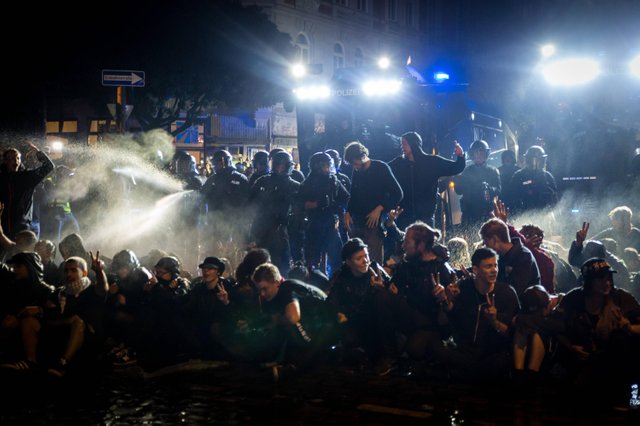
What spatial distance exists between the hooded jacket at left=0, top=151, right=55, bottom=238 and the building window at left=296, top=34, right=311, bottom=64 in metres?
29.8

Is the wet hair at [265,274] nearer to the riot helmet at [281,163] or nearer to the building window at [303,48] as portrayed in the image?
the riot helmet at [281,163]

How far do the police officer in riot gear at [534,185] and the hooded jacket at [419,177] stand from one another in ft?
5.53

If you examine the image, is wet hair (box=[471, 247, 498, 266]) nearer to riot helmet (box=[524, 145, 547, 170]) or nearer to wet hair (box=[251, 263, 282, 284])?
wet hair (box=[251, 263, 282, 284])

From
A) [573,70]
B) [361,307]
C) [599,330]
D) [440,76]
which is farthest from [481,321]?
[573,70]

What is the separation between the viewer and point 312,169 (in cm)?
1060

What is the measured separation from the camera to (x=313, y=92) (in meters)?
17.3

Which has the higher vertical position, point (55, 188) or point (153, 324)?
point (55, 188)

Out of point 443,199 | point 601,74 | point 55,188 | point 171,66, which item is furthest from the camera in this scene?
point 171,66

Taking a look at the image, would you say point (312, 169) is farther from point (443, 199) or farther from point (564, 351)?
point (564, 351)

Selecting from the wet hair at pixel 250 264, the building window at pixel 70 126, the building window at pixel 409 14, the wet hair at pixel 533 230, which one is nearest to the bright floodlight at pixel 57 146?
the building window at pixel 70 126

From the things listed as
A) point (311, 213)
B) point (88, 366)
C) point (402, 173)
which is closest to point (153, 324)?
point (88, 366)

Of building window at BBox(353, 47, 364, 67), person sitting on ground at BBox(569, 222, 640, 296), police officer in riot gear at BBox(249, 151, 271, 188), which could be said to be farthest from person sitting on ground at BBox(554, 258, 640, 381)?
building window at BBox(353, 47, 364, 67)

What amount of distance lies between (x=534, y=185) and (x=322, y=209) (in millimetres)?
3217

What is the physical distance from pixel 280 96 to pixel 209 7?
230 inches
